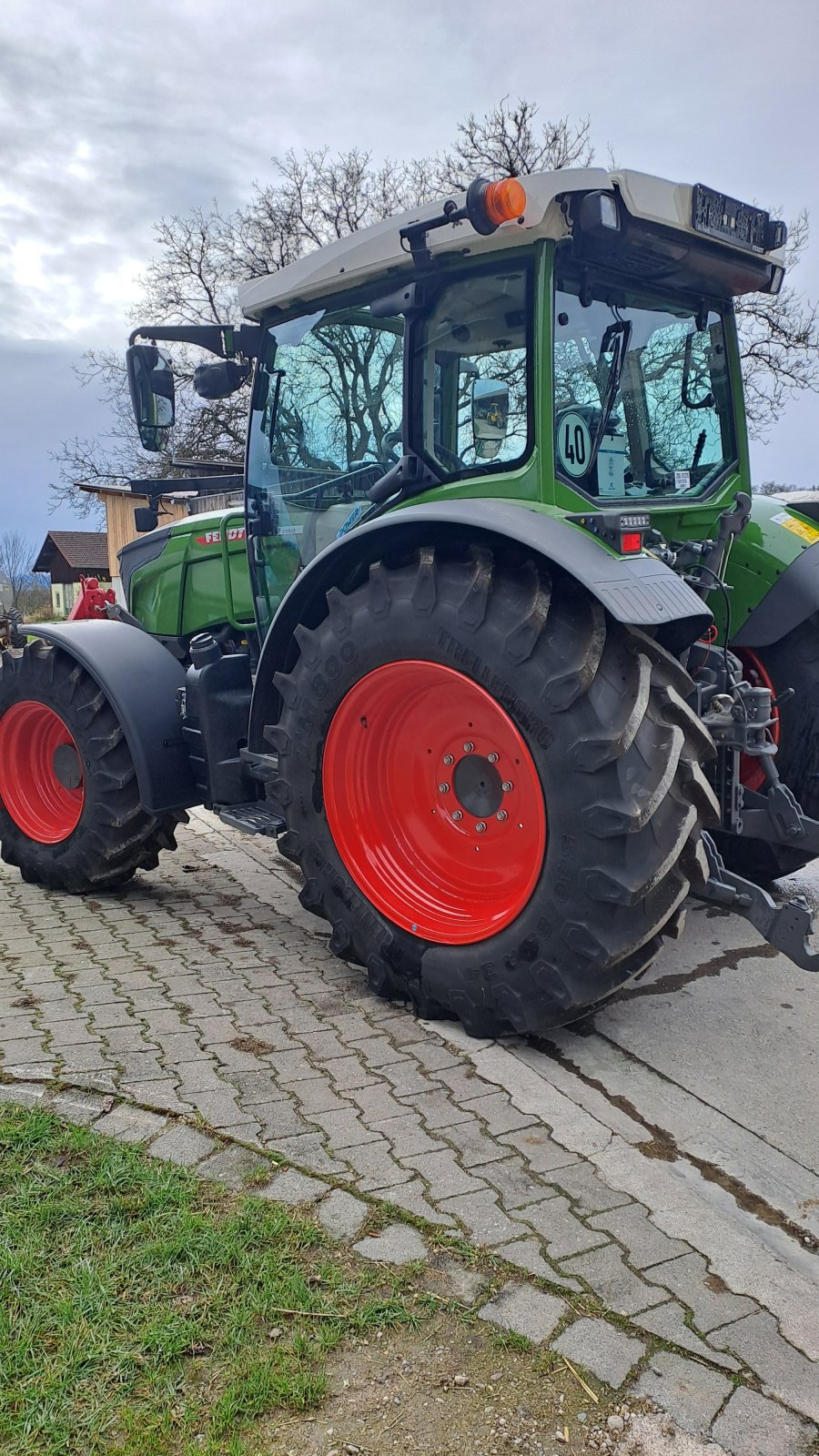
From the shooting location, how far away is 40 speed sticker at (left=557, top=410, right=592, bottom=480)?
318 centimetres

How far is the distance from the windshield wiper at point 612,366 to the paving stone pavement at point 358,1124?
1.96m

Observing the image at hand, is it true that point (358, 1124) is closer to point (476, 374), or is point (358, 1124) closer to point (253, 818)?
point (253, 818)

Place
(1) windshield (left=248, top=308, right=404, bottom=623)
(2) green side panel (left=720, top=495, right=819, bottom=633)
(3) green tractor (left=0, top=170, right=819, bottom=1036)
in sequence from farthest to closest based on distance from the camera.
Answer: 1. (2) green side panel (left=720, top=495, right=819, bottom=633)
2. (1) windshield (left=248, top=308, right=404, bottom=623)
3. (3) green tractor (left=0, top=170, right=819, bottom=1036)

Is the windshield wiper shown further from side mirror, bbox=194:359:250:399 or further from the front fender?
side mirror, bbox=194:359:250:399

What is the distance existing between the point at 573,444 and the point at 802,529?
127 cm

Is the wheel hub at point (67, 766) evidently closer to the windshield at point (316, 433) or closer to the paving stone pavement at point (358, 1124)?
the paving stone pavement at point (358, 1124)

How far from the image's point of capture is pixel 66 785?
480 cm

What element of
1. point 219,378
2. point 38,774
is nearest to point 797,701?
point 219,378

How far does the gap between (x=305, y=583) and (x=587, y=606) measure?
3.59ft

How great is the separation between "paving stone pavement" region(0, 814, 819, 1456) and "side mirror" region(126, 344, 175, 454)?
81.1 inches

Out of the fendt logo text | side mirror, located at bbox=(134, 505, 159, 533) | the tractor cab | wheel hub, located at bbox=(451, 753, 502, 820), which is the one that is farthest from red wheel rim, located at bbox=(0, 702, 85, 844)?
wheel hub, located at bbox=(451, 753, 502, 820)

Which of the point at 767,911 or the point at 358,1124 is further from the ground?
the point at 767,911

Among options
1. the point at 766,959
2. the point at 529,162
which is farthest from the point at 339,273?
the point at 529,162

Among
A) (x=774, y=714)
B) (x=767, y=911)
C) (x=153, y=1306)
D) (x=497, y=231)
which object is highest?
(x=497, y=231)
